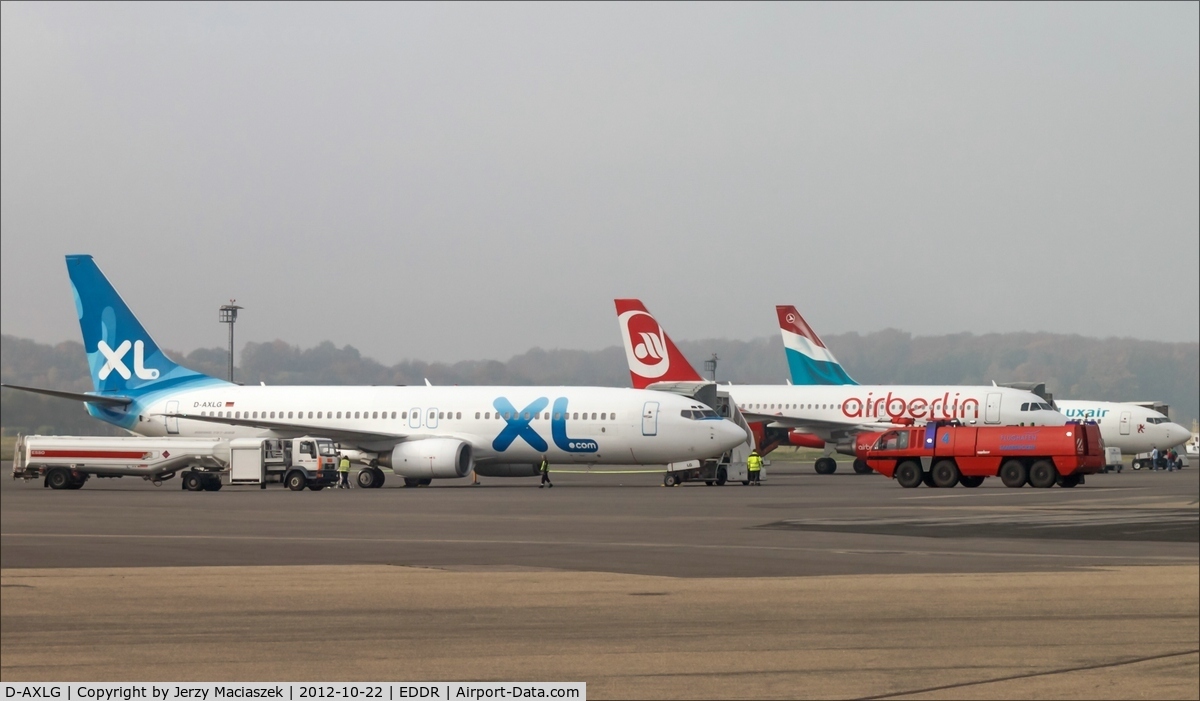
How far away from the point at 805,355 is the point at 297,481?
4253 cm

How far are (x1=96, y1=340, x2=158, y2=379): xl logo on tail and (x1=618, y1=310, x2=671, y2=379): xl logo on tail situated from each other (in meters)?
27.7

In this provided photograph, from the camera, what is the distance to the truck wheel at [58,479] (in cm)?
5169

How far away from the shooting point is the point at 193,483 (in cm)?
5134

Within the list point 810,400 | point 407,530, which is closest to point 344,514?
point 407,530

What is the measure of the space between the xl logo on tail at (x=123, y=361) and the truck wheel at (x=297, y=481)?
1304 centimetres

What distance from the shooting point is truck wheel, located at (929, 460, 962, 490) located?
5069 centimetres

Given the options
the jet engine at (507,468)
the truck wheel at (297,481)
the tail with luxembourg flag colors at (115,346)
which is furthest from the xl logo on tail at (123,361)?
the jet engine at (507,468)

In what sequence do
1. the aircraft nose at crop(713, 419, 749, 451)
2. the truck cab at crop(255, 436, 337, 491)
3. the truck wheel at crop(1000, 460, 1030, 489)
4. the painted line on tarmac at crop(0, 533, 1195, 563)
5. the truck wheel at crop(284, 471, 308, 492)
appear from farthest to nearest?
1. the aircraft nose at crop(713, 419, 749, 451)
2. the truck cab at crop(255, 436, 337, 491)
3. the truck wheel at crop(284, 471, 308, 492)
4. the truck wheel at crop(1000, 460, 1030, 489)
5. the painted line on tarmac at crop(0, 533, 1195, 563)

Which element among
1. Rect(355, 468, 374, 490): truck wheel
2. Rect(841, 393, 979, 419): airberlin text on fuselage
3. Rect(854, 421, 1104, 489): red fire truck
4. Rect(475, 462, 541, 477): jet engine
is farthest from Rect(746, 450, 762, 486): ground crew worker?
Rect(355, 468, 374, 490): truck wheel

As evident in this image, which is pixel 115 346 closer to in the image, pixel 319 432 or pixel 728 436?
pixel 319 432

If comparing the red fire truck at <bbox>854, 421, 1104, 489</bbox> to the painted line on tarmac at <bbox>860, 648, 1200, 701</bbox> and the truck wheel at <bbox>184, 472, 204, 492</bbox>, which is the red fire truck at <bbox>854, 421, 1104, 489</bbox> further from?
the painted line on tarmac at <bbox>860, 648, 1200, 701</bbox>

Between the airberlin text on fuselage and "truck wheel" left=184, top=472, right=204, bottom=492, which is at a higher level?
the airberlin text on fuselage

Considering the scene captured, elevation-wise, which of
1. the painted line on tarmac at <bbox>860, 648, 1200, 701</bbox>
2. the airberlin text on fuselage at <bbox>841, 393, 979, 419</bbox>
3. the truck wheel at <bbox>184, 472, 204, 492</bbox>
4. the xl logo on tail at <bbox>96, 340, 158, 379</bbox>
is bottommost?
the painted line on tarmac at <bbox>860, 648, 1200, 701</bbox>

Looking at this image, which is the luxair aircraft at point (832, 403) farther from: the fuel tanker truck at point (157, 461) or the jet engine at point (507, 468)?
the fuel tanker truck at point (157, 461)
